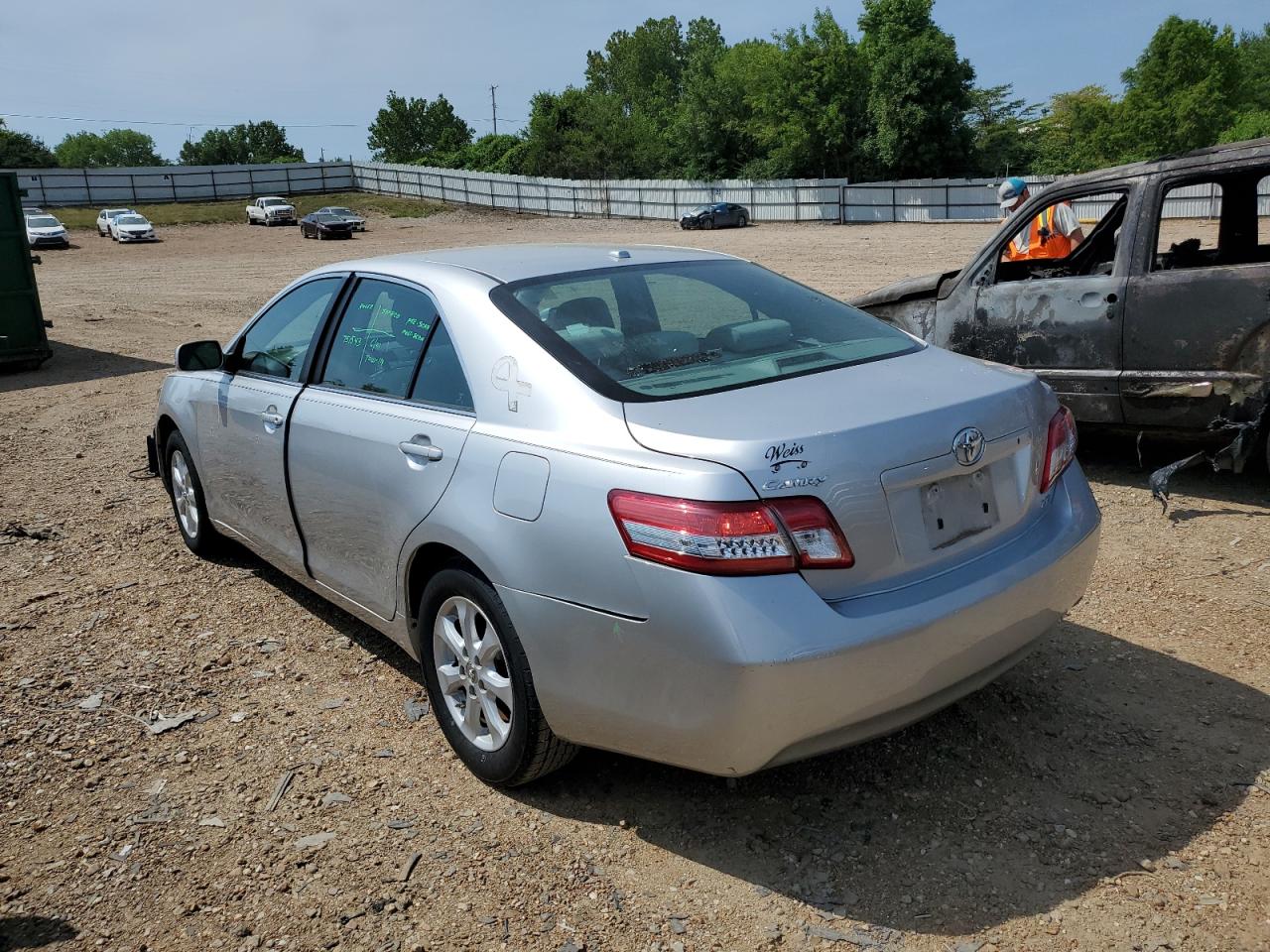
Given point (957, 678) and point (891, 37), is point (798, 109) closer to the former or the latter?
point (891, 37)

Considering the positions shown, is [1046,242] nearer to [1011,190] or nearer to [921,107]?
[1011,190]

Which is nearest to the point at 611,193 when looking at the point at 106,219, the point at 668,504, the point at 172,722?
the point at 106,219

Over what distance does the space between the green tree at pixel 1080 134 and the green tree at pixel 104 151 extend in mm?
134644

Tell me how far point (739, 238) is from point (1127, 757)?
121ft

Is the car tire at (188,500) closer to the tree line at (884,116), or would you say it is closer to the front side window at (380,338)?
the front side window at (380,338)

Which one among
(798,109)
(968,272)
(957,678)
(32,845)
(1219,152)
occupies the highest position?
(798,109)

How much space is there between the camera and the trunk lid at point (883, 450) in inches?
106

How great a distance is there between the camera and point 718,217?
1817 inches

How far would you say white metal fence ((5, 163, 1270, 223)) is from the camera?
154ft

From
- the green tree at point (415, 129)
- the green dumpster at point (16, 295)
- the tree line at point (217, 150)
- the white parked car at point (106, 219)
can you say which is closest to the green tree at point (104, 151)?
the tree line at point (217, 150)

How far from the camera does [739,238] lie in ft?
128

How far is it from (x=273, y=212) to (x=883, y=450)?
5256 centimetres

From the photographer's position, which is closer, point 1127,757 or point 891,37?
point 1127,757

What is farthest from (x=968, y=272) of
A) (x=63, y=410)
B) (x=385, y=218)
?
(x=385, y=218)
